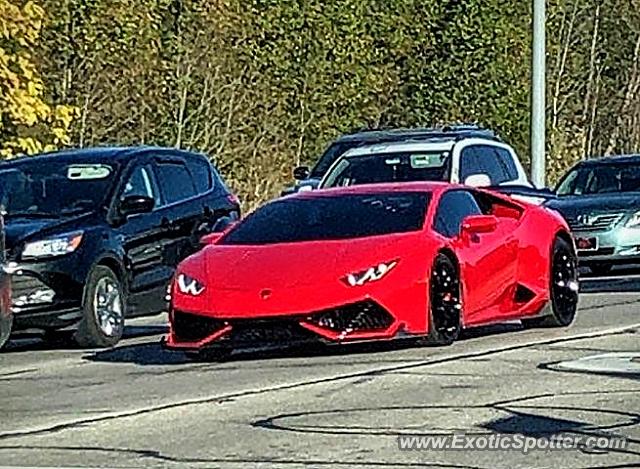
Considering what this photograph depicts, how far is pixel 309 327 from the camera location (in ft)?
46.1

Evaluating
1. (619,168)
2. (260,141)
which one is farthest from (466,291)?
(260,141)

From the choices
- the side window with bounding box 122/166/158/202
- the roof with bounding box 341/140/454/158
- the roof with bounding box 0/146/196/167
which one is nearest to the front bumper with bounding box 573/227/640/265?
the roof with bounding box 341/140/454/158

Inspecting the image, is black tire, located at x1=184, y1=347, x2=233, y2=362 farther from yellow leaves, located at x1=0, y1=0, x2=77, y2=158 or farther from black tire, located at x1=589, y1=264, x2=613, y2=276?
yellow leaves, located at x1=0, y1=0, x2=77, y2=158

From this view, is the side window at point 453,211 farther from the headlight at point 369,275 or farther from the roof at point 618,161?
the roof at point 618,161

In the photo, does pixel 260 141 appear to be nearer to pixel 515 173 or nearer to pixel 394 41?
pixel 394 41

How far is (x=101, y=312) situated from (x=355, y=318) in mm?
3370

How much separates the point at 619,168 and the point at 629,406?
53.5 ft

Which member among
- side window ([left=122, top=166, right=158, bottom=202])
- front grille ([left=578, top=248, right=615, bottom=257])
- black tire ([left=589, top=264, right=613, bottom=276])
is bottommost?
black tire ([left=589, top=264, right=613, bottom=276])

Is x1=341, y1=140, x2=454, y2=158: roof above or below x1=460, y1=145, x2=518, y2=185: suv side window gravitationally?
above

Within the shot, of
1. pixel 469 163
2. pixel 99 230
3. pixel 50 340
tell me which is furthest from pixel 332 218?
pixel 469 163

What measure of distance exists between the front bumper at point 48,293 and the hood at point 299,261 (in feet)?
6.72

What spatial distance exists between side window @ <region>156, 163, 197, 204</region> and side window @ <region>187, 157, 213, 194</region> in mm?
127

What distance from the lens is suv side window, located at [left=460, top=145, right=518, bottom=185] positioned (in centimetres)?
2220

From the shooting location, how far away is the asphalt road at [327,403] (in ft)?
32.6
